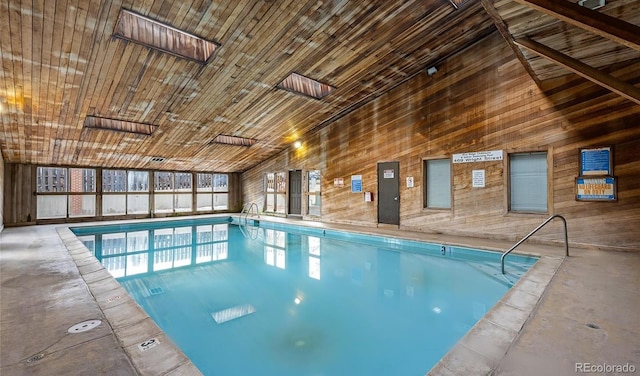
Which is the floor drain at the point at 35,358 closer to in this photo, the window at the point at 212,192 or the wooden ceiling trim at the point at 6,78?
the wooden ceiling trim at the point at 6,78

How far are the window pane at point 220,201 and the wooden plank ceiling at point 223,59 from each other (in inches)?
164

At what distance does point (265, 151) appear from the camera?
→ 395 inches

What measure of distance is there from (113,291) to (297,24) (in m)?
4.00

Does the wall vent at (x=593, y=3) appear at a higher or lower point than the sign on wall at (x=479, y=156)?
higher

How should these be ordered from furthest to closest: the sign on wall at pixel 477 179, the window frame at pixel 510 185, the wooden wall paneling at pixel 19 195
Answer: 1. the wooden wall paneling at pixel 19 195
2. the sign on wall at pixel 477 179
3. the window frame at pixel 510 185

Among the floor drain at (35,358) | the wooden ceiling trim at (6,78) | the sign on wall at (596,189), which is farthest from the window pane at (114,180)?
the sign on wall at (596,189)

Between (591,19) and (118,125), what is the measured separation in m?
8.08

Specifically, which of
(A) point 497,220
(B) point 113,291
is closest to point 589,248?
(A) point 497,220

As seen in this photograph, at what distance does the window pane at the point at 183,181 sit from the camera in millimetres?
10848

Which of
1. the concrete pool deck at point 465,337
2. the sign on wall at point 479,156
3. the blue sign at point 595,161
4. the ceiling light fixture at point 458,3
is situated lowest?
the concrete pool deck at point 465,337

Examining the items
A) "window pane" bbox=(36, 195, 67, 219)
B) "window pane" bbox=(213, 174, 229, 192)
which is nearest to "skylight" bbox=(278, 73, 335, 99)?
"window pane" bbox=(213, 174, 229, 192)

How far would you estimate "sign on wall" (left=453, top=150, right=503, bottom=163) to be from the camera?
18.5ft

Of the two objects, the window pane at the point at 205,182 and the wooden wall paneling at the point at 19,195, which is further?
the window pane at the point at 205,182

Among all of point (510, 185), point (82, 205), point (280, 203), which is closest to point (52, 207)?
point (82, 205)
